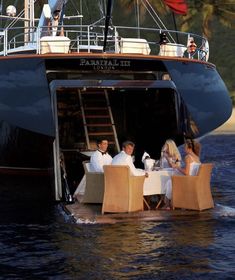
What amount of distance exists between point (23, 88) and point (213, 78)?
4.69 meters

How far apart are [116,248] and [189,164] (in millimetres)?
2625

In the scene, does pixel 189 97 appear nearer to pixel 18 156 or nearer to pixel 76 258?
pixel 18 156

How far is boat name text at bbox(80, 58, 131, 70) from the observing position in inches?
555

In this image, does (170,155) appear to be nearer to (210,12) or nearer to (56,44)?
(56,44)

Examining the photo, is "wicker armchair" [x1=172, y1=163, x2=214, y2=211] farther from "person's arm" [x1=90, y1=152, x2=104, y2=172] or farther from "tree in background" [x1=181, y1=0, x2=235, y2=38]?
"tree in background" [x1=181, y1=0, x2=235, y2=38]

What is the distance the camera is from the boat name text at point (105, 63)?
46.2 feet

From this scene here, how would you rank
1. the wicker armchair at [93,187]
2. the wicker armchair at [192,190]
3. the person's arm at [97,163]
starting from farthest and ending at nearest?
the person's arm at [97,163] < the wicker armchair at [93,187] < the wicker armchair at [192,190]

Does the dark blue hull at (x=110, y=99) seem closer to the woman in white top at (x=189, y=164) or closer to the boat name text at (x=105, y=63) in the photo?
the boat name text at (x=105, y=63)

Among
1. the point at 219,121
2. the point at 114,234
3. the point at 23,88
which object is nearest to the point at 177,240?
the point at 114,234

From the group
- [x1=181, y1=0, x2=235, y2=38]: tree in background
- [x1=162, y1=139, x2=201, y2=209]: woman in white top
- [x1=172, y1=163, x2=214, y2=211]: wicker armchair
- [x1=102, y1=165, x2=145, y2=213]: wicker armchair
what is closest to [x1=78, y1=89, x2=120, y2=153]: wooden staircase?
[x1=162, y1=139, x2=201, y2=209]: woman in white top

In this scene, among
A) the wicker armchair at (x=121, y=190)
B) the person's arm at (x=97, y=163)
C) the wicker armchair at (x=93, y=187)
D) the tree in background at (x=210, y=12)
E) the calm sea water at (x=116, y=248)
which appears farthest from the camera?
the tree in background at (x=210, y=12)

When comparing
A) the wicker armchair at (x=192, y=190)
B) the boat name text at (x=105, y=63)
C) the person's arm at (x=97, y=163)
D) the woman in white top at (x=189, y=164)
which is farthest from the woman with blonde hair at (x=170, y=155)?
the boat name text at (x=105, y=63)

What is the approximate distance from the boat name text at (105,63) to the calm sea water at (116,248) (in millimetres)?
3530

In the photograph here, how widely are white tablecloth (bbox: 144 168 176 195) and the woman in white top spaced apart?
0.12m
